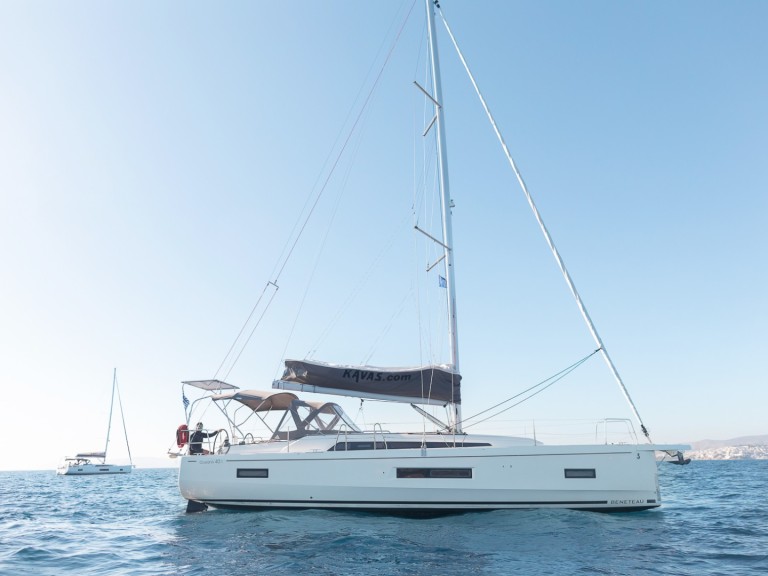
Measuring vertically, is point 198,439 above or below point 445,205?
below

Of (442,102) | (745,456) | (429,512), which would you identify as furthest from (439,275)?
(745,456)

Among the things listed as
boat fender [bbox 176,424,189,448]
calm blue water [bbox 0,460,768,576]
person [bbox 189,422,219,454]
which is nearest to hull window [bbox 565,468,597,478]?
calm blue water [bbox 0,460,768,576]

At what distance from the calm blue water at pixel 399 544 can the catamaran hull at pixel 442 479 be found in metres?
0.28

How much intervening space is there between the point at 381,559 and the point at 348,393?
5699 millimetres

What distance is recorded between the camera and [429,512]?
37.2 feet

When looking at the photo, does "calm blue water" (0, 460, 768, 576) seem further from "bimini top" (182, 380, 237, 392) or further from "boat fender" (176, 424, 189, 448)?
"bimini top" (182, 380, 237, 392)

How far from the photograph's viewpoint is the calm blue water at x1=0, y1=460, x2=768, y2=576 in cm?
736

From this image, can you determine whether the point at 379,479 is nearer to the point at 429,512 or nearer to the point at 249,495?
the point at 429,512

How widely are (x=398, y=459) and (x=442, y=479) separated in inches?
38.3

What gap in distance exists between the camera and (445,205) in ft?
48.4

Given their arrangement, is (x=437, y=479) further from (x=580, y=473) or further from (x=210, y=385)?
(x=210, y=385)

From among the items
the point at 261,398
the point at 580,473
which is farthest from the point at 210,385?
the point at 580,473

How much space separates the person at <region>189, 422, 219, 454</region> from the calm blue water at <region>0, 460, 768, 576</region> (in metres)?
1.54

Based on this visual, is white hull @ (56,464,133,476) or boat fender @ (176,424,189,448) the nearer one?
boat fender @ (176,424,189,448)
